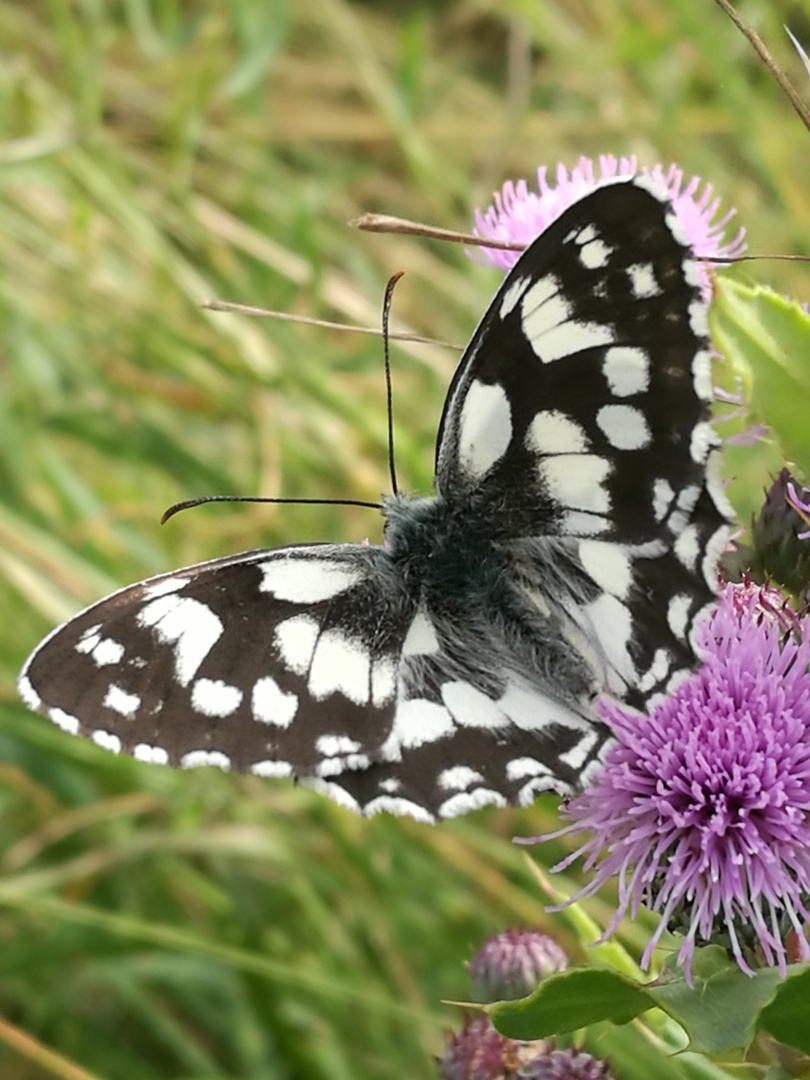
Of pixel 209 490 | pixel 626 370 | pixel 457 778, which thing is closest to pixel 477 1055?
pixel 457 778

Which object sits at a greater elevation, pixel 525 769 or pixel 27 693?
pixel 27 693

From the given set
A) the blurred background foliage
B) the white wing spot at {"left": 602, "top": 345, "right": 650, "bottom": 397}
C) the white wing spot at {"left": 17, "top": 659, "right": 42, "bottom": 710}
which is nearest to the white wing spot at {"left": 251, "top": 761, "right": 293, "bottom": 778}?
the white wing spot at {"left": 17, "top": 659, "right": 42, "bottom": 710}

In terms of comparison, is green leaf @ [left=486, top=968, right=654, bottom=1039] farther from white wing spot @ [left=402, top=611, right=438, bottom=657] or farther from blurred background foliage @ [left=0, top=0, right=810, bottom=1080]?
blurred background foliage @ [left=0, top=0, right=810, bottom=1080]

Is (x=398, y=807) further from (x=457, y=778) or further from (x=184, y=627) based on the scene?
(x=184, y=627)

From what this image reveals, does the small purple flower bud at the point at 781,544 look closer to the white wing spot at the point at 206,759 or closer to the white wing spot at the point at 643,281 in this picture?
the white wing spot at the point at 643,281

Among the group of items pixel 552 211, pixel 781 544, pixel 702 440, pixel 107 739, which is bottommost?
pixel 107 739

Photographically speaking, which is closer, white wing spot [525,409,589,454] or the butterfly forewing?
the butterfly forewing

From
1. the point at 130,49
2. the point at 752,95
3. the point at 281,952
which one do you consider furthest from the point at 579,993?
the point at 130,49
